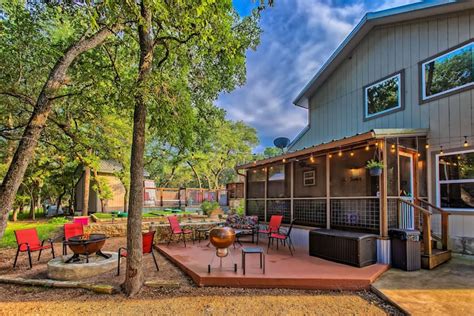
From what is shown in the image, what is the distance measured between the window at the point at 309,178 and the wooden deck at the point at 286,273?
261 centimetres

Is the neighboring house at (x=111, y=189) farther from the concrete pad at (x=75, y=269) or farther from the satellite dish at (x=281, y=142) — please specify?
the concrete pad at (x=75, y=269)

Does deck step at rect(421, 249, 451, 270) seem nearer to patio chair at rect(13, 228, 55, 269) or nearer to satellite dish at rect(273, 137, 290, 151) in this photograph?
satellite dish at rect(273, 137, 290, 151)

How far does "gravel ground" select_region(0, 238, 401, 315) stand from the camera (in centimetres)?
425

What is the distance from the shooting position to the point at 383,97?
896 centimetres

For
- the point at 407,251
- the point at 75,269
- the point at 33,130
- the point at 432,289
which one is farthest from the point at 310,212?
the point at 33,130

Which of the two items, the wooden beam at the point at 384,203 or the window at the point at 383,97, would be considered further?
the window at the point at 383,97

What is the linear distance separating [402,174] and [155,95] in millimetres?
6610

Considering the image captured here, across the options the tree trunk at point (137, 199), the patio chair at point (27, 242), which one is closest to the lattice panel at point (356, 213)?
the tree trunk at point (137, 199)

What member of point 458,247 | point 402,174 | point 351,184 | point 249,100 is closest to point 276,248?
point 351,184

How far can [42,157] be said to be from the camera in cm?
1193

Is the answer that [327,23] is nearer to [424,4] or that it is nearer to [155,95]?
[424,4]

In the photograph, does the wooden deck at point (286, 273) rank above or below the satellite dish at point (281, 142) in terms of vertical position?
below

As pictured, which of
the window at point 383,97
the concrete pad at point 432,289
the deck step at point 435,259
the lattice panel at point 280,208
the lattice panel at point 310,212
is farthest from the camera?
the lattice panel at point 280,208

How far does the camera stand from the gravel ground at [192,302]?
13.9 ft
